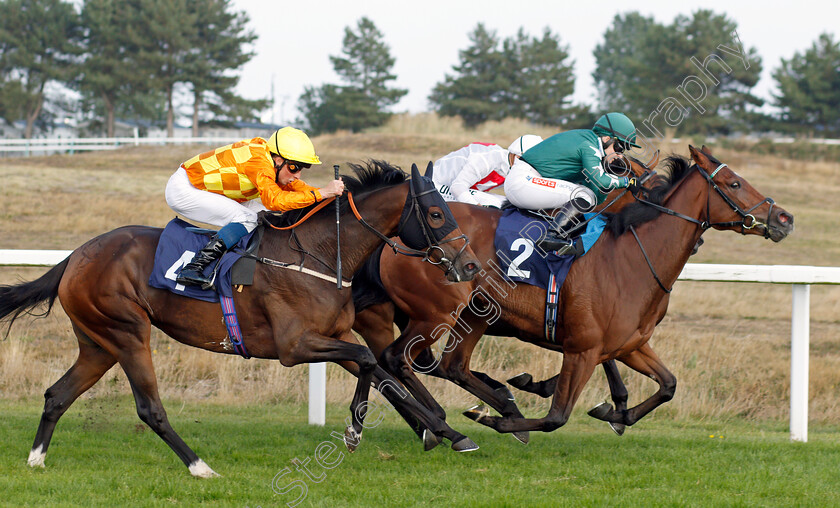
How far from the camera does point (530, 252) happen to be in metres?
5.25

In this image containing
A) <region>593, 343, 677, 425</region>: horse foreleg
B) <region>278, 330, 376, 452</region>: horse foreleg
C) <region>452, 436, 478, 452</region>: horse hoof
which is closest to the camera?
<region>278, 330, 376, 452</region>: horse foreleg

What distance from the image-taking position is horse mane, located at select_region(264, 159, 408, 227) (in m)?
4.93

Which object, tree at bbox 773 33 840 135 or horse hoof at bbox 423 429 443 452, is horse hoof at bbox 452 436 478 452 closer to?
horse hoof at bbox 423 429 443 452

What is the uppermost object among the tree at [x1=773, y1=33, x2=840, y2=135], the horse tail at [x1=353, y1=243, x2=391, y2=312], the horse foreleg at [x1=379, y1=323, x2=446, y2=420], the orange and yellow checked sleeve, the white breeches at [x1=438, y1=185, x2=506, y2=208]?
the tree at [x1=773, y1=33, x2=840, y2=135]

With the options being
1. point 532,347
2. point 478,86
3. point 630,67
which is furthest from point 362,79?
point 532,347

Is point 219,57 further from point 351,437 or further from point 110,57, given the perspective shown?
point 351,437

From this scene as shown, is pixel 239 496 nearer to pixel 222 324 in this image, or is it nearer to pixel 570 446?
pixel 222 324

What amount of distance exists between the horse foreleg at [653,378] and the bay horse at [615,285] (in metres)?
0.01

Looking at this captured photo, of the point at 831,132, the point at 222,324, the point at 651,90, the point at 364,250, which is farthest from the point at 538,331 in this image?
the point at 831,132

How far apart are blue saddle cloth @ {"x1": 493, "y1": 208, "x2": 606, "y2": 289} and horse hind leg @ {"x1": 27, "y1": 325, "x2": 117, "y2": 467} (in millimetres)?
2387

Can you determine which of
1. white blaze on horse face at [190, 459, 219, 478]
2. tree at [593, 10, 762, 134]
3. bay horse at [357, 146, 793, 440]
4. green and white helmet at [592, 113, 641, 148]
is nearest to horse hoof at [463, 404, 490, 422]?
bay horse at [357, 146, 793, 440]

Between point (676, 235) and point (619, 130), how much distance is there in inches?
31.2

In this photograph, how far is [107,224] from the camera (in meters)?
15.0

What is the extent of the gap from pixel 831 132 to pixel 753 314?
27417 mm
